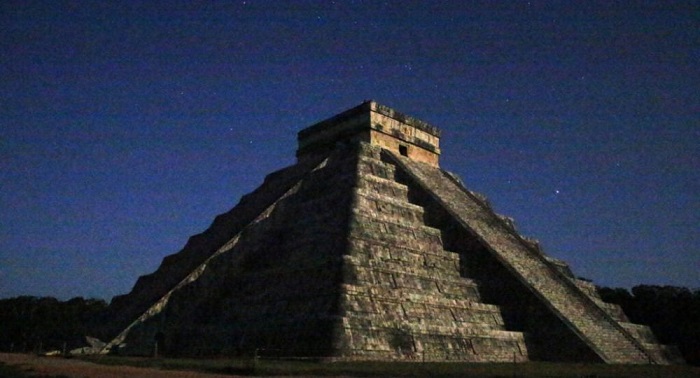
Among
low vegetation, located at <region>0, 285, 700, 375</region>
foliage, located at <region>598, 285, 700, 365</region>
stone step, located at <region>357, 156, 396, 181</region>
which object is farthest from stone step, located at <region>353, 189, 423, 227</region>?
foliage, located at <region>598, 285, 700, 365</region>

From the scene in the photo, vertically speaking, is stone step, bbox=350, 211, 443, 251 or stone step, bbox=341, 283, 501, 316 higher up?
stone step, bbox=350, 211, 443, 251

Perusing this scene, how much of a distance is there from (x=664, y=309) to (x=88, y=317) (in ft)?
99.9

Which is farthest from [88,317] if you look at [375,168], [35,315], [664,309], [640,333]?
[664,309]

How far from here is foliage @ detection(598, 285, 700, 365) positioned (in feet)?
92.4

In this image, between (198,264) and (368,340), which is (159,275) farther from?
(368,340)

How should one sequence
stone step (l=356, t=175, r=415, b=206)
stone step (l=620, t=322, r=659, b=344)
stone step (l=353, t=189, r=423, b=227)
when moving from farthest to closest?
stone step (l=356, t=175, r=415, b=206) < stone step (l=620, t=322, r=659, b=344) < stone step (l=353, t=189, r=423, b=227)

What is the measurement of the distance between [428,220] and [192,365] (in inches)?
523

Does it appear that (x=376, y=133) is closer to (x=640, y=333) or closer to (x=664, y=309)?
(x=640, y=333)

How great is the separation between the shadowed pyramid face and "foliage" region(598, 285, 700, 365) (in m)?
13.9

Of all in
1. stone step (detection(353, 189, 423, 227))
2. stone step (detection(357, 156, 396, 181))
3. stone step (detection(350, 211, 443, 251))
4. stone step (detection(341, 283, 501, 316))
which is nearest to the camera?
stone step (detection(341, 283, 501, 316))

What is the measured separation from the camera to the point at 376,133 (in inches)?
1171

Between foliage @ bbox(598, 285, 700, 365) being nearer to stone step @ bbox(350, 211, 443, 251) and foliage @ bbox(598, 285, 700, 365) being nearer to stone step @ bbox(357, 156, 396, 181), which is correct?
stone step @ bbox(350, 211, 443, 251)

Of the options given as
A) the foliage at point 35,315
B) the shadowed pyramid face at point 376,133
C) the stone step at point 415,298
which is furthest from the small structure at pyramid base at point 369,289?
the foliage at point 35,315

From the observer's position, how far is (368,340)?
1670 cm
